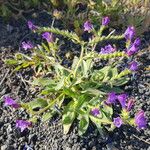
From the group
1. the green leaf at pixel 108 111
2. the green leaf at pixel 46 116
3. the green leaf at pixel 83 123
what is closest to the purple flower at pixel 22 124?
the green leaf at pixel 46 116

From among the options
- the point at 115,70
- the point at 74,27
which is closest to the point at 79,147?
the point at 115,70

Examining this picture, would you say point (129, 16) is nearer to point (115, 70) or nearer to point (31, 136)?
point (115, 70)

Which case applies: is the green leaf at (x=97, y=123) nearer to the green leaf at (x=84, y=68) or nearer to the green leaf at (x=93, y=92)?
the green leaf at (x=93, y=92)

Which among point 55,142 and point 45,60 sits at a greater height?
point 45,60

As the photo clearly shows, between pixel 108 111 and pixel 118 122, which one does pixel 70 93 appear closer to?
pixel 108 111

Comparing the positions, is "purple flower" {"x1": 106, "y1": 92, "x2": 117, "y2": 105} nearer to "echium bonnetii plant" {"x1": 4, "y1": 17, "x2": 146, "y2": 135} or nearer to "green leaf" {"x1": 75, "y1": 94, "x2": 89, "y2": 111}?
"echium bonnetii plant" {"x1": 4, "y1": 17, "x2": 146, "y2": 135}

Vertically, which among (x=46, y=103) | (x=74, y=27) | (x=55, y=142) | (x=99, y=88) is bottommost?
(x=55, y=142)

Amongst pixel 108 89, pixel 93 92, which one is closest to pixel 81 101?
pixel 93 92
